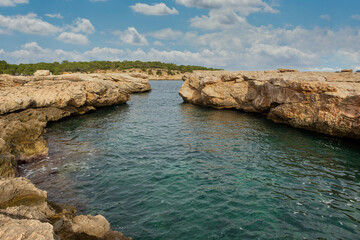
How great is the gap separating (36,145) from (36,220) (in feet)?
40.6

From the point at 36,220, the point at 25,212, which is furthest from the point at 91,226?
the point at 36,220

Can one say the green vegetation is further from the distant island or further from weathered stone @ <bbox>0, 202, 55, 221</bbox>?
weathered stone @ <bbox>0, 202, 55, 221</bbox>

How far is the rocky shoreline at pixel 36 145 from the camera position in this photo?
6288mm

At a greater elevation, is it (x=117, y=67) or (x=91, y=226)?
(x=117, y=67)

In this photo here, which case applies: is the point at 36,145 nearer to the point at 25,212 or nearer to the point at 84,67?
the point at 25,212

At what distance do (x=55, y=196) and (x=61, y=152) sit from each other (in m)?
6.74

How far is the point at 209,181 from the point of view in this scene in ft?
42.1

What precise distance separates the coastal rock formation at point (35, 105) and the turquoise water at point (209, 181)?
1.55 metres

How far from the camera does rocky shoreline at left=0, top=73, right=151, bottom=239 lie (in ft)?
20.6

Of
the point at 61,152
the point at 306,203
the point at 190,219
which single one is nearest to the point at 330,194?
the point at 306,203

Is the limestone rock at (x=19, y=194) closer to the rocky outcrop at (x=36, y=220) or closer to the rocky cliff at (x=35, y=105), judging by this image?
the rocky outcrop at (x=36, y=220)

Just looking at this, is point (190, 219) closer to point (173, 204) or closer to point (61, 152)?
point (173, 204)

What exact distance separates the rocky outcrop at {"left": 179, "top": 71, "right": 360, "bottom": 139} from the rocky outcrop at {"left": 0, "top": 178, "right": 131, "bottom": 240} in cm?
1947

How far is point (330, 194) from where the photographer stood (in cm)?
1170
